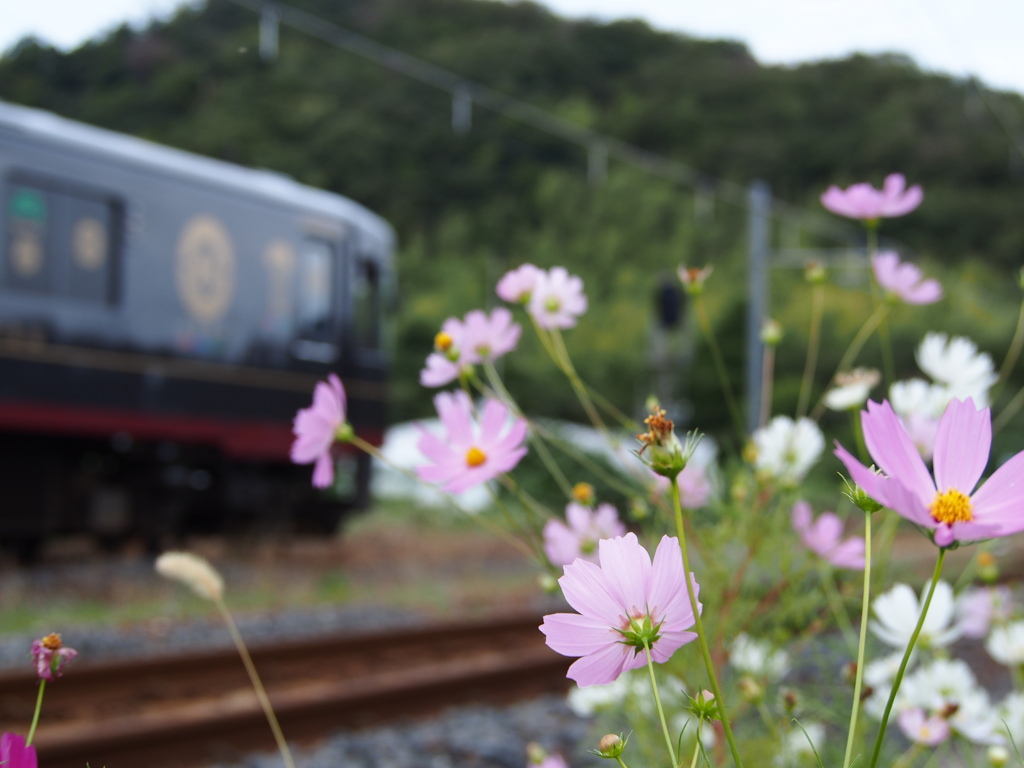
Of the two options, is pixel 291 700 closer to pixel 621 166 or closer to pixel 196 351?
pixel 196 351

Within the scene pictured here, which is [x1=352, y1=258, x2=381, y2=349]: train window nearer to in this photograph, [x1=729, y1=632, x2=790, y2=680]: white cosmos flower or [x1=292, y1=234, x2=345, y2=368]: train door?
[x1=292, y1=234, x2=345, y2=368]: train door

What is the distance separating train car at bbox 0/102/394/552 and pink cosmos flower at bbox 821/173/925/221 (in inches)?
258

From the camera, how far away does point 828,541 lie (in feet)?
4.46

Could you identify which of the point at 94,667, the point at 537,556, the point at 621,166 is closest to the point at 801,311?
the point at 621,166

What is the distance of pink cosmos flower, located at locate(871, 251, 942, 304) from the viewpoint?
4.54 feet

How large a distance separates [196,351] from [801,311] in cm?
3085

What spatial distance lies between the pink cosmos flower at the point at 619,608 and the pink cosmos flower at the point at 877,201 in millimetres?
767

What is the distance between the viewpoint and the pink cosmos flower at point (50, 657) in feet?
2.22

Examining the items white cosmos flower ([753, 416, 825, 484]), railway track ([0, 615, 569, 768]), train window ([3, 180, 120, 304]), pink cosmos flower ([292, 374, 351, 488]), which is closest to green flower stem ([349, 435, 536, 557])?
pink cosmos flower ([292, 374, 351, 488])

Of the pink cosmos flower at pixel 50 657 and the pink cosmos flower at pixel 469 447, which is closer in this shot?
the pink cosmos flower at pixel 50 657

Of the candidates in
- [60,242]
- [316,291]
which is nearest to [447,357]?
[60,242]

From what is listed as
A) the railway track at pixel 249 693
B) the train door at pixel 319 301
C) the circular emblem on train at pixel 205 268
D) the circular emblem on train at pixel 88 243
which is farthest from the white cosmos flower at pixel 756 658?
the train door at pixel 319 301

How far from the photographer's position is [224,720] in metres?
3.49

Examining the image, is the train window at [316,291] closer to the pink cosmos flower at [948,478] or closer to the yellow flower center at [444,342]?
the yellow flower center at [444,342]
